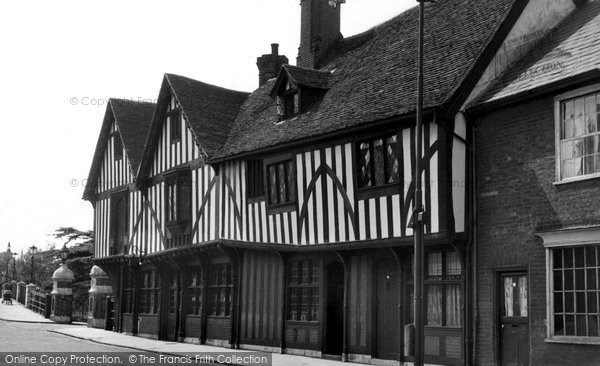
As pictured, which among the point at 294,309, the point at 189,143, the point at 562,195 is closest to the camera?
the point at 562,195

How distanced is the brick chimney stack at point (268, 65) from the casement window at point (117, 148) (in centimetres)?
646

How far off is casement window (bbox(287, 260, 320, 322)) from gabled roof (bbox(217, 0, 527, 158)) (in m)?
3.31

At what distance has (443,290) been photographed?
17359 mm

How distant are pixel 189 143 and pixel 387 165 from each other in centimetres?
1001

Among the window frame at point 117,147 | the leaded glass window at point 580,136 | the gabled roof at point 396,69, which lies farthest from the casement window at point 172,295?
the leaded glass window at point 580,136

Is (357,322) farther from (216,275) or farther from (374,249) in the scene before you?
(216,275)

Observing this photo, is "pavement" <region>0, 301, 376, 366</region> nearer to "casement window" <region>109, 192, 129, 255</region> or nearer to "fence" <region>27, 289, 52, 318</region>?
"casement window" <region>109, 192, 129, 255</region>

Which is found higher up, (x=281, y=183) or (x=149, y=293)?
(x=281, y=183)

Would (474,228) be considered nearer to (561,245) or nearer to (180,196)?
(561,245)

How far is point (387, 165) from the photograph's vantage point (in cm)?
1852

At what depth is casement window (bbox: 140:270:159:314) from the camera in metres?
29.5

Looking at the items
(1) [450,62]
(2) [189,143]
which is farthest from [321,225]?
(2) [189,143]

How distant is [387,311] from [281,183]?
197 inches

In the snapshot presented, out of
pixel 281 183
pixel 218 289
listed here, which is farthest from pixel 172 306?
pixel 281 183
